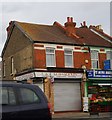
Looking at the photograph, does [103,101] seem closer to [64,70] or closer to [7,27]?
[64,70]

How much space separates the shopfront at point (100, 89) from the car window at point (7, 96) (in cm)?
2155

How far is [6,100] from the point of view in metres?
8.14

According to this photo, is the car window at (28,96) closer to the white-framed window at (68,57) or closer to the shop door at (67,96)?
the shop door at (67,96)

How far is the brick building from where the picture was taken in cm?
2864

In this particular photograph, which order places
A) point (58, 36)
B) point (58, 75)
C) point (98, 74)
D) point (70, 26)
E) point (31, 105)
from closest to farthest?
point (31, 105) < point (58, 75) < point (98, 74) < point (58, 36) < point (70, 26)

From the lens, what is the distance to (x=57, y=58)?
2944 centimetres

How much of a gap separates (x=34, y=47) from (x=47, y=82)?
3132 millimetres

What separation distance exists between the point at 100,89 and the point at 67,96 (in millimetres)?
3391

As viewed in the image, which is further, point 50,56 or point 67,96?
point 67,96

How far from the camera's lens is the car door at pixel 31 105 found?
27.3 ft

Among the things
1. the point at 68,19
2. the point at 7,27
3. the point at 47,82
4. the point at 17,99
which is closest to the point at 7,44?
the point at 7,27

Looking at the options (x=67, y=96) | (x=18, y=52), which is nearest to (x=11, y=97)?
(x=67, y=96)

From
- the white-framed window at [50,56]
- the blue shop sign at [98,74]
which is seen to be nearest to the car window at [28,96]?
the white-framed window at [50,56]

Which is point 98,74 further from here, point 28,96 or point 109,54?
point 28,96
